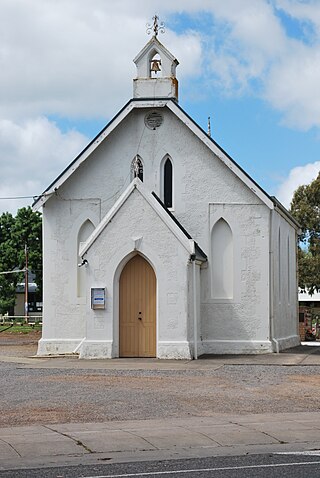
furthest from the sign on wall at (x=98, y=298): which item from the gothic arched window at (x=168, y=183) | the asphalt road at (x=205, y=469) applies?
the asphalt road at (x=205, y=469)

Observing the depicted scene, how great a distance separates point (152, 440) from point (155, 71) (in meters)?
18.6

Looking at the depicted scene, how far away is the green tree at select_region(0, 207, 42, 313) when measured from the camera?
272 ft

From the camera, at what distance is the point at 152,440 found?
12.6m

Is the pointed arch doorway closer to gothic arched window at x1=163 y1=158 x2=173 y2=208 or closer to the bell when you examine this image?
gothic arched window at x1=163 y1=158 x2=173 y2=208

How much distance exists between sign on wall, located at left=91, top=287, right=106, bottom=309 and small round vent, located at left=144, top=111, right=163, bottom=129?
237 inches

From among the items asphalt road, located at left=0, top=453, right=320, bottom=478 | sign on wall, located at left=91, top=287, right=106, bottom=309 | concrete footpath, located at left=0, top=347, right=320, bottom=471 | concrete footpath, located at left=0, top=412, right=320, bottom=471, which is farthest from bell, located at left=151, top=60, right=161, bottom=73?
asphalt road, located at left=0, top=453, right=320, bottom=478

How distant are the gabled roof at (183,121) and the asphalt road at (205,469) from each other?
16877mm

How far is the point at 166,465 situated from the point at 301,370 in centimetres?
1214

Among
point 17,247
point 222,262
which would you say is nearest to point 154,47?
point 222,262

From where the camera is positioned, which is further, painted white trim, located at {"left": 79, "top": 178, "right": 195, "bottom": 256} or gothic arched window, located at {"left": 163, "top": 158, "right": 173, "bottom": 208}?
gothic arched window, located at {"left": 163, "top": 158, "right": 173, "bottom": 208}

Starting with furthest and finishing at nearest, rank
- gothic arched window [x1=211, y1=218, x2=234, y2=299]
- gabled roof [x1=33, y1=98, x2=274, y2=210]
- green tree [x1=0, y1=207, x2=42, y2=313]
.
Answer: green tree [x1=0, y1=207, x2=42, y2=313] → gothic arched window [x1=211, y1=218, x2=234, y2=299] → gabled roof [x1=33, y1=98, x2=274, y2=210]

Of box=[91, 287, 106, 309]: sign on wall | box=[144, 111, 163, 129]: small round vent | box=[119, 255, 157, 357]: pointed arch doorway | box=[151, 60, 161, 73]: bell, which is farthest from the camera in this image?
box=[151, 60, 161, 73]: bell

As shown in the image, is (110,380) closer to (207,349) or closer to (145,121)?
(207,349)

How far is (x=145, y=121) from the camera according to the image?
95.3ft
